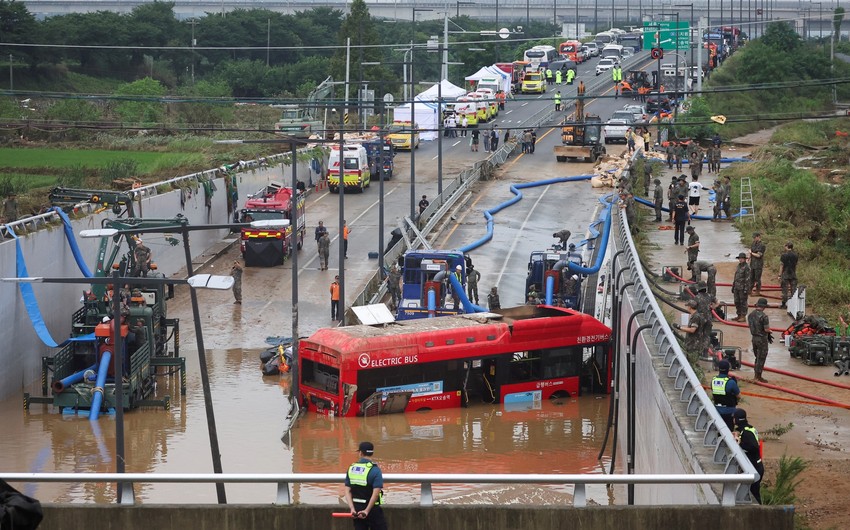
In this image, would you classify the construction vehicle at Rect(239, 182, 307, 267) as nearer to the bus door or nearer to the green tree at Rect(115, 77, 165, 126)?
the bus door

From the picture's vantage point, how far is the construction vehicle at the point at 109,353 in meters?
33.5

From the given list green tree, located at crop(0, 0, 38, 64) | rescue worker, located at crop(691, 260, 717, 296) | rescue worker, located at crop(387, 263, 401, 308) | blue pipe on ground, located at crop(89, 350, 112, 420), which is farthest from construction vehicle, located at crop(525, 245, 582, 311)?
green tree, located at crop(0, 0, 38, 64)

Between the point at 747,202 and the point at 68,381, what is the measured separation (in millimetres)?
28523

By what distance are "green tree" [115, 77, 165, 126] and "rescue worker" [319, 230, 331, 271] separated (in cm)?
3374

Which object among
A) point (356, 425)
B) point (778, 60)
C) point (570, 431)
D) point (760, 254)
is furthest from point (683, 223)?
point (778, 60)

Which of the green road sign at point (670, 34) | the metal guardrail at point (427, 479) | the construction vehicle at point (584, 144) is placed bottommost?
the metal guardrail at point (427, 479)

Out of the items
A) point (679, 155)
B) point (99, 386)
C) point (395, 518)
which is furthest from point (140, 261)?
point (679, 155)

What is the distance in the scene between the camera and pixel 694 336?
25984 mm

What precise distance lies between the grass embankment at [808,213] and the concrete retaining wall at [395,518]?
65.0 ft

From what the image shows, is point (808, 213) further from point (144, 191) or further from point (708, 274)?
point (144, 191)

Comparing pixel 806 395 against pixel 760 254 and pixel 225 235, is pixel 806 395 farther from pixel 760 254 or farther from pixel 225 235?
pixel 225 235

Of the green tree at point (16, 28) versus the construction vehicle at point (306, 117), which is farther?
the green tree at point (16, 28)

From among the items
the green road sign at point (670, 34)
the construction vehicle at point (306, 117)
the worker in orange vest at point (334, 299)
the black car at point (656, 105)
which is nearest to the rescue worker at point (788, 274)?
the worker in orange vest at point (334, 299)

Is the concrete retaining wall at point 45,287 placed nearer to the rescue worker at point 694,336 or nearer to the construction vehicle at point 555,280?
the construction vehicle at point 555,280
